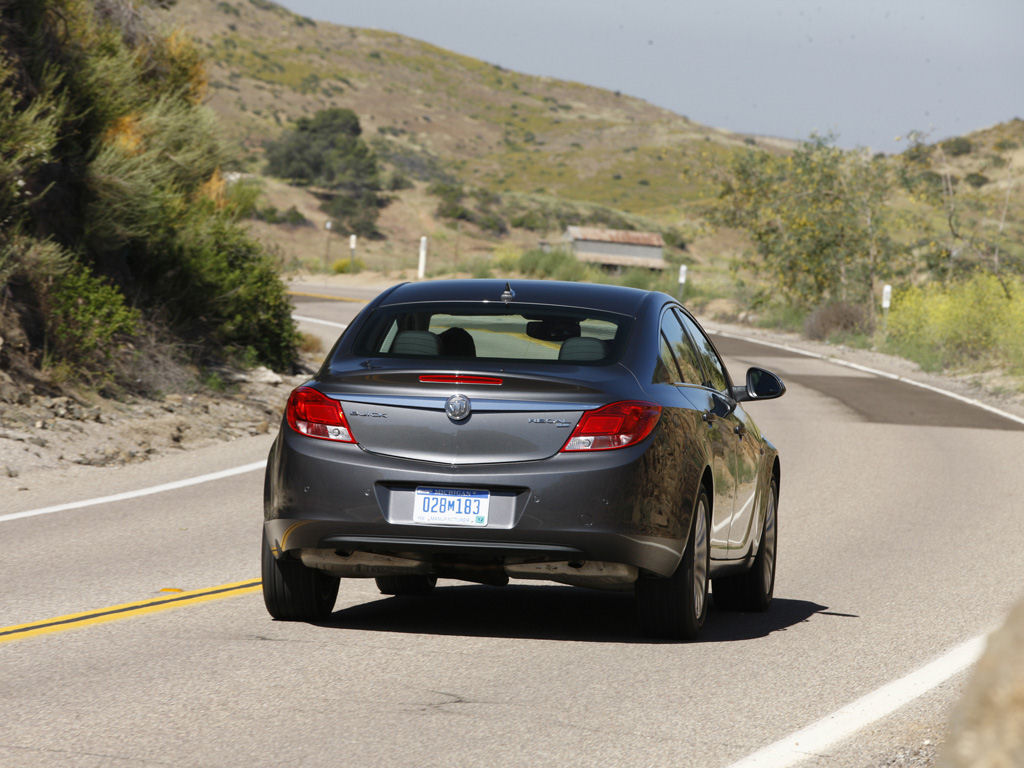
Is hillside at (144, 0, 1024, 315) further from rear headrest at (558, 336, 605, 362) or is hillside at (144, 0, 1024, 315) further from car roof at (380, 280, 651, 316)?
rear headrest at (558, 336, 605, 362)

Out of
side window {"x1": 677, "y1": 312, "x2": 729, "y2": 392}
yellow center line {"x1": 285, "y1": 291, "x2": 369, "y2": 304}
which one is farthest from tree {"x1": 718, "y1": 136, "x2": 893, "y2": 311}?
side window {"x1": 677, "y1": 312, "x2": 729, "y2": 392}

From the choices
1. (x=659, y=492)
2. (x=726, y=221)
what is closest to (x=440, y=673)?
Answer: (x=659, y=492)

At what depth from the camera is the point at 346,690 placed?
19.7ft

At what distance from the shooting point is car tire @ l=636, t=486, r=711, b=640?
278 inches

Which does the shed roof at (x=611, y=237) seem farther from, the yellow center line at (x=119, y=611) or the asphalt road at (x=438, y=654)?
the yellow center line at (x=119, y=611)

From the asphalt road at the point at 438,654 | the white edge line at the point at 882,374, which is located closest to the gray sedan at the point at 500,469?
the asphalt road at the point at 438,654

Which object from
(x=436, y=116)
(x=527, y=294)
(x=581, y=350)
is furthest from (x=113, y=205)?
(x=436, y=116)

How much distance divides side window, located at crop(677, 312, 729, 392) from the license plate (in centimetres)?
208

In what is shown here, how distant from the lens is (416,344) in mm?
7285

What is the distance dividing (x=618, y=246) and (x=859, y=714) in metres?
61.4

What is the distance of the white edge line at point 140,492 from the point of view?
1099cm

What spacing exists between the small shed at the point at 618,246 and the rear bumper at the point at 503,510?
56.5 m

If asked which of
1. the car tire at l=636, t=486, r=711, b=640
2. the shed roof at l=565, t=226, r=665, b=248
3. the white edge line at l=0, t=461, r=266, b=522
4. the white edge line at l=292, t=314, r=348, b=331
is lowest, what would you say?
the white edge line at l=292, t=314, r=348, b=331

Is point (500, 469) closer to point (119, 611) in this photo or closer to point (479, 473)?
point (479, 473)
